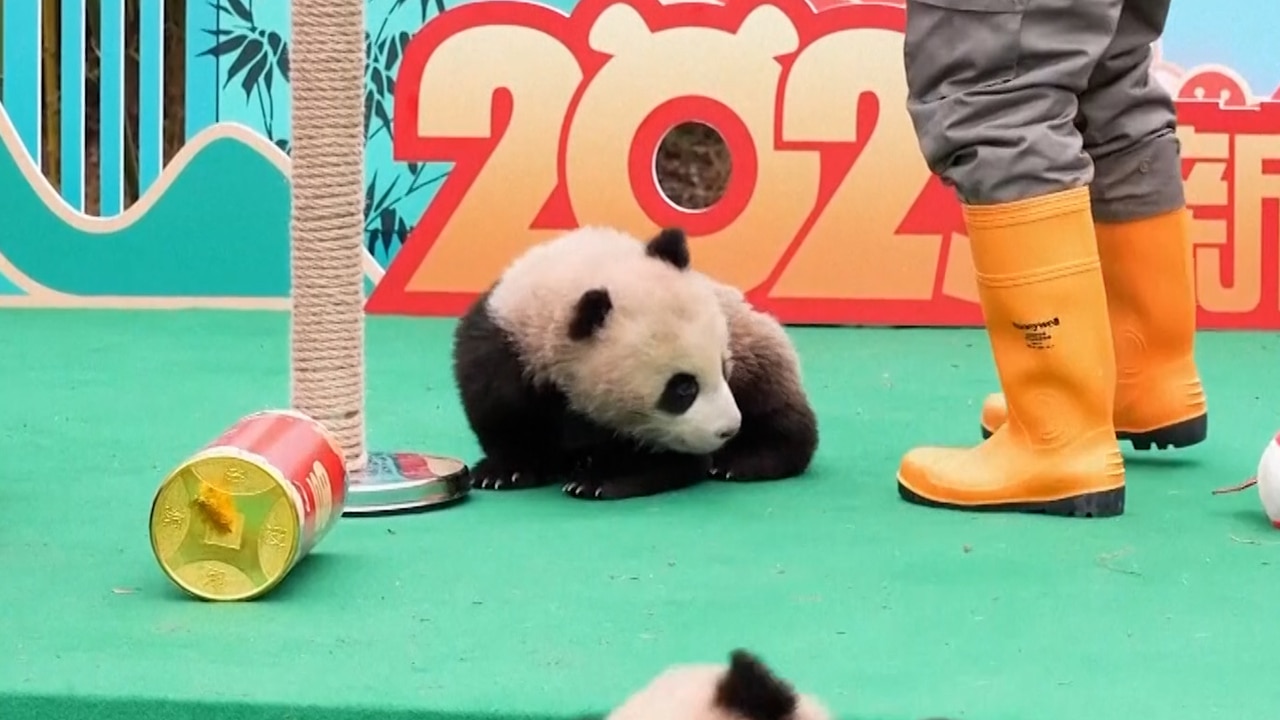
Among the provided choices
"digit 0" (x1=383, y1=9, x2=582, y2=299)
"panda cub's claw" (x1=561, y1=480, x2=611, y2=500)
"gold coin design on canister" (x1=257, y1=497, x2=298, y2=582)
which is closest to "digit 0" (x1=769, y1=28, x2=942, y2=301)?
"digit 0" (x1=383, y1=9, x2=582, y2=299)

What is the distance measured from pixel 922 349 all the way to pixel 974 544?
65.7 inches

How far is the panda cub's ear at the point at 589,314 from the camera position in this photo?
216 centimetres

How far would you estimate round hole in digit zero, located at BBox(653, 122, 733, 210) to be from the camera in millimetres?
4344

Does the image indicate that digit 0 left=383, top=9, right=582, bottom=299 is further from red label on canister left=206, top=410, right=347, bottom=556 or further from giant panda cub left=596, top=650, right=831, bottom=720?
giant panda cub left=596, top=650, right=831, bottom=720

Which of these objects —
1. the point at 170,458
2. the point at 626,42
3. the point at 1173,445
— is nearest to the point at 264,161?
the point at 626,42

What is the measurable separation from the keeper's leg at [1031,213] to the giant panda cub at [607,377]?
337 mm

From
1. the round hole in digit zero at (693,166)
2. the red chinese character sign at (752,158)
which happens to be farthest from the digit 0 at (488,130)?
the round hole in digit zero at (693,166)

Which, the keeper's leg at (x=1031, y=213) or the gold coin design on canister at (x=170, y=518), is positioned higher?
the keeper's leg at (x=1031, y=213)

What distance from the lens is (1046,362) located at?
6.72ft

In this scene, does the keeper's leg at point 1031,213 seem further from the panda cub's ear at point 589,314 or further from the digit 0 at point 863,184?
the digit 0 at point 863,184

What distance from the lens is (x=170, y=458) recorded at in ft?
7.75

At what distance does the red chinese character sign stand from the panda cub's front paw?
1.72 m

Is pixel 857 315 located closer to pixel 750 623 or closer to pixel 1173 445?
pixel 1173 445

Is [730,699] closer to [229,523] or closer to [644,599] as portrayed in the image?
[644,599]
